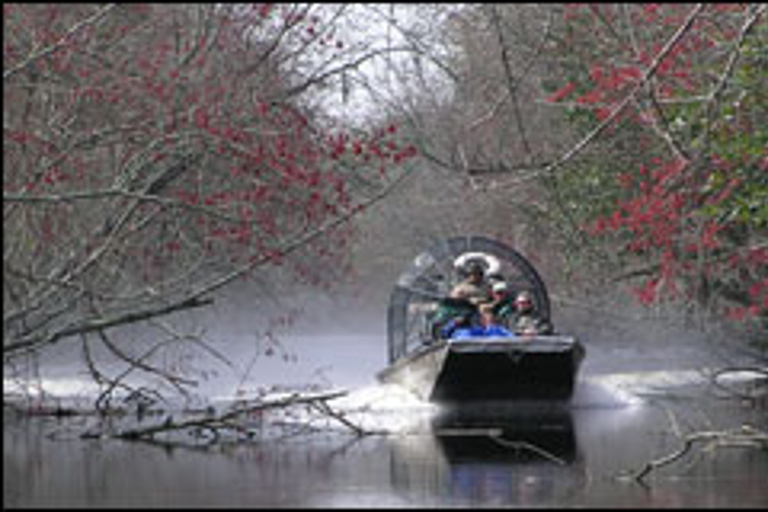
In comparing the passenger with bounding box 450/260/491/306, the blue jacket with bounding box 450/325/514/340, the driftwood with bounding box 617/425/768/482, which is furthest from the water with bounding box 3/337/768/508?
the passenger with bounding box 450/260/491/306

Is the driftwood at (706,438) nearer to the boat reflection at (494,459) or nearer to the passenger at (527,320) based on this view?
the boat reflection at (494,459)

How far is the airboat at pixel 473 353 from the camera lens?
22438mm

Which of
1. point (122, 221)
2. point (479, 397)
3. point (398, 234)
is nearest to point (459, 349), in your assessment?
point (479, 397)

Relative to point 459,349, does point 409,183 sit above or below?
above

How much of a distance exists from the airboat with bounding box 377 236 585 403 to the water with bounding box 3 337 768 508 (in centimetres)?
30

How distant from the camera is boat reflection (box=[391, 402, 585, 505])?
13859 millimetres

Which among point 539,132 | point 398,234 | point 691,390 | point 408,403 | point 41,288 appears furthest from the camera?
point 398,234

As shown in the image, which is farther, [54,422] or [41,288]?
[54,422]

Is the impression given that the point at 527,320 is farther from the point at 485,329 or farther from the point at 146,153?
the point at 146,153

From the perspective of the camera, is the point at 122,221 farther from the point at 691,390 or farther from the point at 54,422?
Result: the point at 691,390

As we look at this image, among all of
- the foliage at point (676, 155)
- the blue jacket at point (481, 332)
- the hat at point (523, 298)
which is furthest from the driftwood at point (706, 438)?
the hat at point (523, 298)

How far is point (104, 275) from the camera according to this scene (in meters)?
20.0

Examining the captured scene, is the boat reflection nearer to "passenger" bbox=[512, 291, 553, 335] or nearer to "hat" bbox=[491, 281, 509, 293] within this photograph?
"passenger" bbox=[512, 291, 553, 335]

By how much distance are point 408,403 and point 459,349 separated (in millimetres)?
2454
